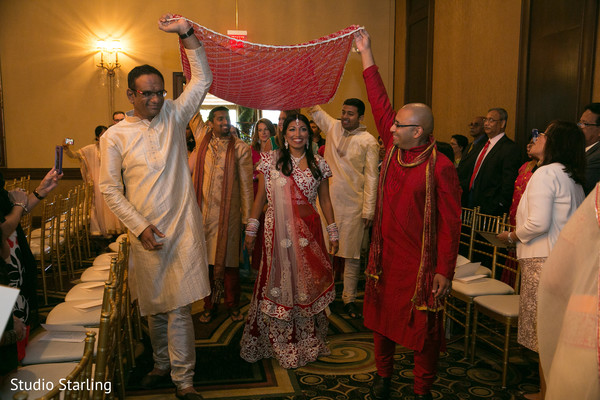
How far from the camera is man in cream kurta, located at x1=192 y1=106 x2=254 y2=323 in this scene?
385 centimetres

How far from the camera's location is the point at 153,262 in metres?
2.55

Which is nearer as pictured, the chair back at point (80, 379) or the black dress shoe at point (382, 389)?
the chair back at point (80, 379)

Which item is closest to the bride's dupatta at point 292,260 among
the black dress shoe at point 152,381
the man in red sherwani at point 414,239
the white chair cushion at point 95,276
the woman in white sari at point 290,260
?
the woman in white sari at point 290,260

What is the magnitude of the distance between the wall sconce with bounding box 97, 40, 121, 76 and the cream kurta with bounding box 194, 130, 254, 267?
5.29m

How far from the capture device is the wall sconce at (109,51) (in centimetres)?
825

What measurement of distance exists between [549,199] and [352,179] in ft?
6.08

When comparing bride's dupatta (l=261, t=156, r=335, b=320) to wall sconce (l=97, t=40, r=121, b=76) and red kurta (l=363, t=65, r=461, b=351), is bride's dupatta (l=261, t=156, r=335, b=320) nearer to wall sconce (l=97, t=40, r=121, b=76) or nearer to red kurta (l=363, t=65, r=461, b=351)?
red kurta (l=363, t=65, r=461, b=351)

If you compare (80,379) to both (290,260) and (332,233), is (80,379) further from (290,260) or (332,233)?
(332,233)

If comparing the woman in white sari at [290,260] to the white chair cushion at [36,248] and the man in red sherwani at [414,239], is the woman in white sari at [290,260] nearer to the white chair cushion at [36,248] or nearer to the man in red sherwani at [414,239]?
the man in red sherwani at [414,239]

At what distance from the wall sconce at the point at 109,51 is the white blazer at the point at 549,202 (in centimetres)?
747

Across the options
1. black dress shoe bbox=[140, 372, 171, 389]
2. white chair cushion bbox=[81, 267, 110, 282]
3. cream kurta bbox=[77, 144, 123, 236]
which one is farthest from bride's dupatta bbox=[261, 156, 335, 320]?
cream kurta bbox=[77, 144, 123, 236]

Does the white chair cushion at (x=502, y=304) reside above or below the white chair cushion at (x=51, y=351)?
below

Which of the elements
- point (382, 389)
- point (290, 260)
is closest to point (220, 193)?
point (290, 260)

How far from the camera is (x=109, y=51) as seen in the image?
825 cm
